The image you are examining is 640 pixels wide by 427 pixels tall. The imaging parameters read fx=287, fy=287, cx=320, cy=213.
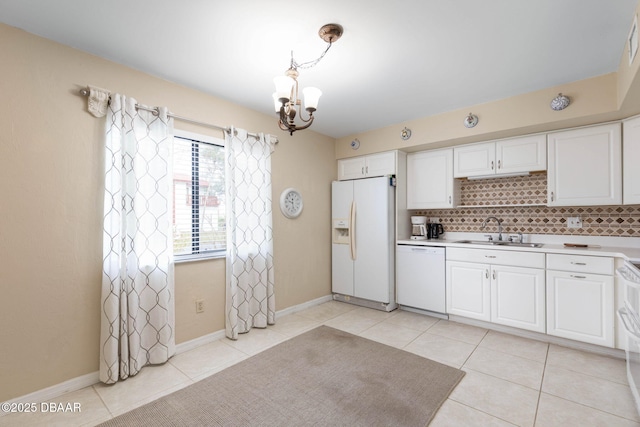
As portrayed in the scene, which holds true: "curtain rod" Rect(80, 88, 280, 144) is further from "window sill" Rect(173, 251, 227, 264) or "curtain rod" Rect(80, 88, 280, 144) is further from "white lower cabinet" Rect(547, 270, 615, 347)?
"white lower cabinet" Rect(547, 270, 615, 347)

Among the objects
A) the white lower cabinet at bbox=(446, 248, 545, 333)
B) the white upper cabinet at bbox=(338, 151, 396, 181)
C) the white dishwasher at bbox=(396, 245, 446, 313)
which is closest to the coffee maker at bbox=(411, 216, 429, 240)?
the white dishwasher at bbox=(396, 245, 446, 313)

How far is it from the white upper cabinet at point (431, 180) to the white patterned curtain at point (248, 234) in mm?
1923

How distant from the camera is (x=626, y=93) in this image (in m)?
2.09

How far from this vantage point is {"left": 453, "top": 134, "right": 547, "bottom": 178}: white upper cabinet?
300 centimetres

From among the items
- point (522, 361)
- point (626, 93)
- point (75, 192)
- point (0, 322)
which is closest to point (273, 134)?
point (75, 192)

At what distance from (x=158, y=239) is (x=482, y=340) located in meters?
3.20

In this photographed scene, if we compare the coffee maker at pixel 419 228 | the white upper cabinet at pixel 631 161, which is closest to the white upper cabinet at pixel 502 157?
the white upper cabinet at pixel 631 161

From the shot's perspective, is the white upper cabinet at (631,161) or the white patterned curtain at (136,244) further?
the white upper cabinet at (631,161)

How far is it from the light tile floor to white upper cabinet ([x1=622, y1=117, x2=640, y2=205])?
143cm

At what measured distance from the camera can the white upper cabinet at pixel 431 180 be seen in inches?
141

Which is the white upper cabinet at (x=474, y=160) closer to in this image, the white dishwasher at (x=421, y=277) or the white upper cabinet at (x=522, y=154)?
the white upper cabinet at (x=522, y=154)

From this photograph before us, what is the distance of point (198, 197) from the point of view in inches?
113

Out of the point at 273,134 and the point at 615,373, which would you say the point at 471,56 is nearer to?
the point at 273,134

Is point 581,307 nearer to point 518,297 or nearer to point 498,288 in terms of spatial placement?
point 518,297
